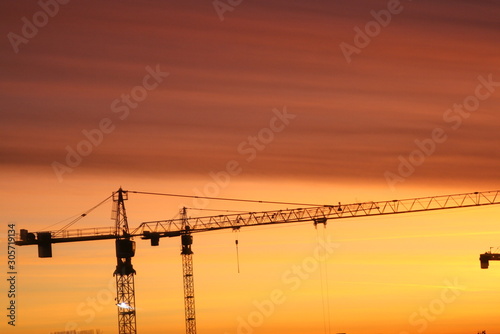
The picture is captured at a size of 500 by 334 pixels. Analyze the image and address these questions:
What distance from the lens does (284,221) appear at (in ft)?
519

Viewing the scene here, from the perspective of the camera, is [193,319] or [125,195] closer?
[125,195]

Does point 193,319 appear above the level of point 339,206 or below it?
below

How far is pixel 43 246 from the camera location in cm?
14738

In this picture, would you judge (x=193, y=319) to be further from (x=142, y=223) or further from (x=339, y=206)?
(x=339, y=206)

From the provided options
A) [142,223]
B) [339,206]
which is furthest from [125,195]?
[339,206]

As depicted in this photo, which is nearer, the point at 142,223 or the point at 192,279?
the point at 142,223

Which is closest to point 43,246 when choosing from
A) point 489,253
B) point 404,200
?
point 404,200

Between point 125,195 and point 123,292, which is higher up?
point 125,195

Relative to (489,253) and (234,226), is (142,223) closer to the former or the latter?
(234,226)

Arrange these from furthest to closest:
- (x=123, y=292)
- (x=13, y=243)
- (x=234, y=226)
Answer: (x=234, y=226) < (x=123, y=292) < (x=13, y=243)

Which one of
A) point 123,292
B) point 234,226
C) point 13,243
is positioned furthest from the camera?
point 234,226

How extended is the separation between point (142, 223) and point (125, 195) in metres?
7.07

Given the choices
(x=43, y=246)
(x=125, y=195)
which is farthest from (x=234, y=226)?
(x=43, y=246)

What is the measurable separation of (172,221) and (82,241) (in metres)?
16.5
